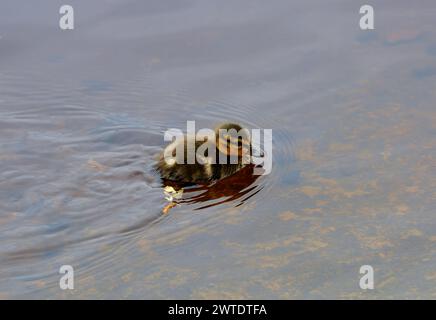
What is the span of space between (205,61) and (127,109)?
658 millimetres

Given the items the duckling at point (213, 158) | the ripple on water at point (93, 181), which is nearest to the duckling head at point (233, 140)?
the duckling at point (213, 158)

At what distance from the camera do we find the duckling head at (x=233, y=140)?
454 cm

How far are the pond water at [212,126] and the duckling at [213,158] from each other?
0.10 m

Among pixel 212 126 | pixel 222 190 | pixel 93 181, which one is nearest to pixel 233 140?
pixel 212 126

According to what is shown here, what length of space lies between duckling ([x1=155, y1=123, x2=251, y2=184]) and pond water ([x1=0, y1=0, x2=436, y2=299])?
0.10 metres

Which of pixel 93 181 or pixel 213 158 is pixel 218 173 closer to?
pixel 213 158

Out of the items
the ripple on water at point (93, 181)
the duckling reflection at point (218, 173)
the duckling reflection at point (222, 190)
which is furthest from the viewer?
the duckling reflection at point (218, 173)

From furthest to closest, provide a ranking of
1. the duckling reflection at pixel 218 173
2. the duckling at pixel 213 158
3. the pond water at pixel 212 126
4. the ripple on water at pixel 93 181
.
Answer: the duckling at pixel 213 158
the duckling reflection at pixel 218 173
the ripple on water at pixel 93 181
the pond water at pixel 212 126

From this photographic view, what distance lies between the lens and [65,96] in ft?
16.5

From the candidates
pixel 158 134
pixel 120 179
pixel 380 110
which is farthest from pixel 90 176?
pixel 380 110

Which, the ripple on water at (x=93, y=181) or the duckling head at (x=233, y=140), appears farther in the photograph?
the duckling head at (x=233, y=140)

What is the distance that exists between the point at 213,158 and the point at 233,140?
15cm

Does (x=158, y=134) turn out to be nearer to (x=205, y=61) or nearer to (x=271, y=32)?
(x=205, y=61)

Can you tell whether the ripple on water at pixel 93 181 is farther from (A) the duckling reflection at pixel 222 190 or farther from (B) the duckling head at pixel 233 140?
(B) the duckling head at pixel 233 140
